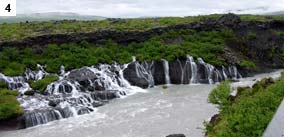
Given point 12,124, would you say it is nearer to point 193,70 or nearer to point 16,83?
point 16,83

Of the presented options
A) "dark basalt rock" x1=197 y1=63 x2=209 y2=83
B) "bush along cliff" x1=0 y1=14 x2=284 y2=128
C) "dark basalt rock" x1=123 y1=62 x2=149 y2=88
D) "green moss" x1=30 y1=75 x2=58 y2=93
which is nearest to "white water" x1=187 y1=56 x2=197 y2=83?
"bush along cliff" x1=0 y1=14 x2=284 y2=128

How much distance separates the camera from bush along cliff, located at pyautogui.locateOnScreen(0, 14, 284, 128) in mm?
53656

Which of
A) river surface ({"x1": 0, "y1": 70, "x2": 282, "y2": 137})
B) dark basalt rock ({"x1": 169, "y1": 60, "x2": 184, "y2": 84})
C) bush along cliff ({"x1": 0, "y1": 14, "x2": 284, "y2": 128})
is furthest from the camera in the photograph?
dark basalt rock ({"x1": 169, "y1": 60, "x2": 184, "y2": 84})

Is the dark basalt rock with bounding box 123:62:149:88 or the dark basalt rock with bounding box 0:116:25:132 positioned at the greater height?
the dark basalt rock with bounding box 123:62:149:88

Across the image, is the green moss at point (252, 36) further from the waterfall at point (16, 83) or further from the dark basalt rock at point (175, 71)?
the waterfall at point (16, 83)

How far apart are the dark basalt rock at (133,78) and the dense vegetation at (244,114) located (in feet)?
71.6

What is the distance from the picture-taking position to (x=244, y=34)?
8069cm

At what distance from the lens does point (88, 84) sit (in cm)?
5728

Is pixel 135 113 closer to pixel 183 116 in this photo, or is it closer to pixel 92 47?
pixel 183 116

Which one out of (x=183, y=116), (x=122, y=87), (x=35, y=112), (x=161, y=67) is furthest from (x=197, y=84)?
(x=35, y=112)

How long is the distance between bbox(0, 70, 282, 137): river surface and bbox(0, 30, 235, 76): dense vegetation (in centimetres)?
1282

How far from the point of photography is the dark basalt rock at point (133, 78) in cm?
6228

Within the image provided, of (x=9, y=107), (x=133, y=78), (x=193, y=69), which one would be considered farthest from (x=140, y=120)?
(x=193, y=69)

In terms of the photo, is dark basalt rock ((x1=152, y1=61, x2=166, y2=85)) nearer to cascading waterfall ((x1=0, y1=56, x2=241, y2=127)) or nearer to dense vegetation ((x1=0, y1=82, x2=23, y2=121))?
cascading waterfall ((x1=0, y1=56, x2=241, y2=127))
